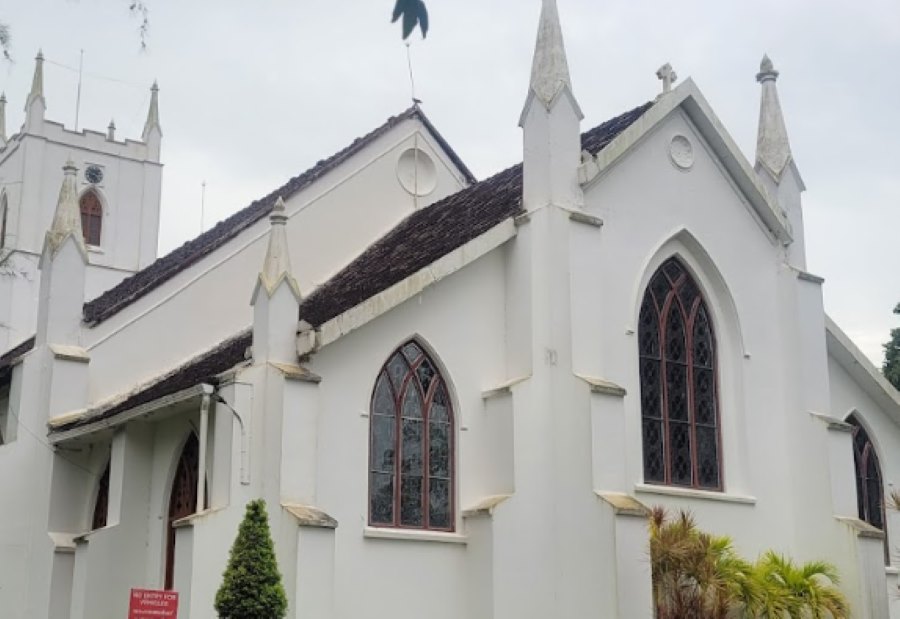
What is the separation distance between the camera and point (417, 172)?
27.1 metres

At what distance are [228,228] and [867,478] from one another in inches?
567

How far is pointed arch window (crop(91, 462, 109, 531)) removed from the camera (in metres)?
21.8

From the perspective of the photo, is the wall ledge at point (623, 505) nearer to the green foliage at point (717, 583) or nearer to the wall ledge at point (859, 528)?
the green foliage at point (717, 583)

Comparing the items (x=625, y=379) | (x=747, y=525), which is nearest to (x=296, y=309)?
(x=625, y=379)

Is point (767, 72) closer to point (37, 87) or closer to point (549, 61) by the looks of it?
point (549, 61)

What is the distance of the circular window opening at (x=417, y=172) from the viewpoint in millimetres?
26844

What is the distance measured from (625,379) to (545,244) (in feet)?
8.05

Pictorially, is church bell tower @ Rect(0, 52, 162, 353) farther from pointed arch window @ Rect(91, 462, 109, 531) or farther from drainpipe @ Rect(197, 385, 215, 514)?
drainpipe @ Rect(197, 385, 215, 514)

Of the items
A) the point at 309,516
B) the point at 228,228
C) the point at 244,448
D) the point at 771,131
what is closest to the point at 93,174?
the point at 228,228

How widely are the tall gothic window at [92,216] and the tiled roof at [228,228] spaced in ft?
64.9

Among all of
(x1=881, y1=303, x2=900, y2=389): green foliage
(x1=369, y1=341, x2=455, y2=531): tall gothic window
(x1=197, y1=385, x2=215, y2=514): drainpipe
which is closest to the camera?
(x1=197, y1=385, x2=215, y2=514): drainpipe

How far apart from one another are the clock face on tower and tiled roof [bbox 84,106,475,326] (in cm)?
2094

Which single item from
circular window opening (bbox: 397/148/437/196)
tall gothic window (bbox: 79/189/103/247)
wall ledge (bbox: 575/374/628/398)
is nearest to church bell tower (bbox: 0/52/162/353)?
tall gothic window (bbox: 79/189/103/247)

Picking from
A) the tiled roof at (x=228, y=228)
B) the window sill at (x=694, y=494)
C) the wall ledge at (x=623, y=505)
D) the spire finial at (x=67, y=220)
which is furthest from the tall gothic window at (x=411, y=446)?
the spire finial at (x=67, y=220)
